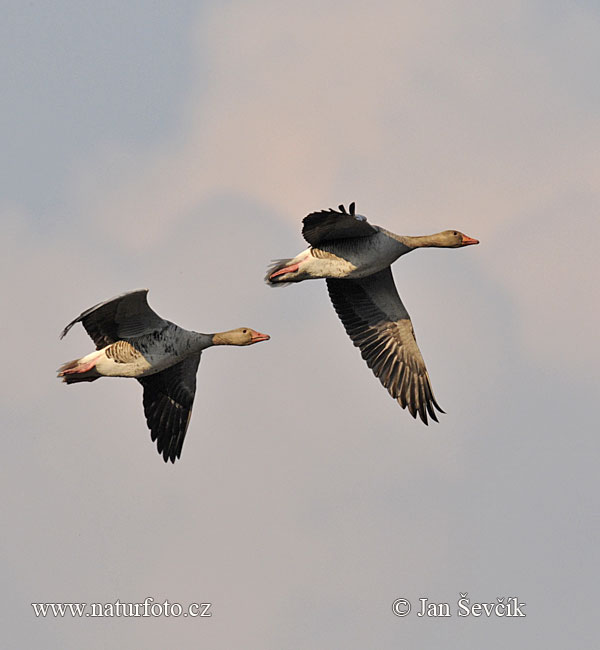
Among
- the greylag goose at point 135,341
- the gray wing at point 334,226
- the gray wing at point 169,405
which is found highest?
the gray wing at point 334,226

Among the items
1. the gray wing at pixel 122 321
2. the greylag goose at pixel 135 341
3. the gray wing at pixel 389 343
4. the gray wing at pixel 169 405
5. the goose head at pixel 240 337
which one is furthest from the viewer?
the gray wing at pixel 389 343

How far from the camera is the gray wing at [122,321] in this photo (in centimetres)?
1997

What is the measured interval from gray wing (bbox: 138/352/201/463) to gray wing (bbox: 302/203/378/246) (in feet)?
8.88

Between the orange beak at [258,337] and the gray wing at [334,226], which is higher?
the gray wing at [334,226]


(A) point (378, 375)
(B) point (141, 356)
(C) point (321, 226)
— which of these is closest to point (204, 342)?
(B) point (141, 356)

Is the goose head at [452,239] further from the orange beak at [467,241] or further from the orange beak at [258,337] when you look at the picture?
the orange beak at [258,337]

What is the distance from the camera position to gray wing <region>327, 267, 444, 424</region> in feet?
77.3

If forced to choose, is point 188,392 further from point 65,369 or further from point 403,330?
point 403,330

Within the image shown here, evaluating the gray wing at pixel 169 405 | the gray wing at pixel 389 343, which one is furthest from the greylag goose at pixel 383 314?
the gray wing at pixel 169 405

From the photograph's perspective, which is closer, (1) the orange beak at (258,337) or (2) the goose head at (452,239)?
(1) the orange beak at (258,337)

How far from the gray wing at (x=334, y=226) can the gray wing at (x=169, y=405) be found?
2707 millimetres

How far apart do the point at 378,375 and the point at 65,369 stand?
212 inches

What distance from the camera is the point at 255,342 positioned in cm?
2155

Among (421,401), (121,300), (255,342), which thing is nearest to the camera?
(121,300)
